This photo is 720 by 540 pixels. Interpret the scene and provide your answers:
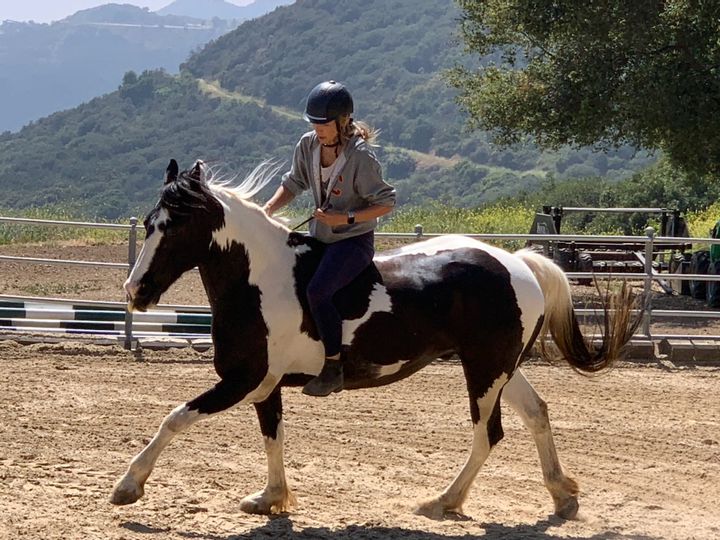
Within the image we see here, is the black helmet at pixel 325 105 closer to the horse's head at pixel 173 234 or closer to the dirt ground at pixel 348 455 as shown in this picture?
the horse's head at pixel 173 234

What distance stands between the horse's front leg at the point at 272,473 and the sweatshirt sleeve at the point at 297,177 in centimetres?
109

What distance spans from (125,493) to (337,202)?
1786 mm

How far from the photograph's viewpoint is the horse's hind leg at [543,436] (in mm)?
5949

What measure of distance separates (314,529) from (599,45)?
13846 mm

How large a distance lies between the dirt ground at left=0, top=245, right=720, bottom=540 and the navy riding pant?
3.14 feet

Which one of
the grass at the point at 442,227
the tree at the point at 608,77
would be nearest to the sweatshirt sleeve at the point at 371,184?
the tree at the point at 608,77

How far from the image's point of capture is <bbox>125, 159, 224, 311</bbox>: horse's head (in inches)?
208

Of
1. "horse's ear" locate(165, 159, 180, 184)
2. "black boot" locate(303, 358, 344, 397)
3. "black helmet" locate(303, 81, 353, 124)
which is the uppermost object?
"black helmet" locate(303, 81, 353, 124)

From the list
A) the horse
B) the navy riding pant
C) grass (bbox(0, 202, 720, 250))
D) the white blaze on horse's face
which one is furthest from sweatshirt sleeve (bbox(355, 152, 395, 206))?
grass (bbox(0, 202, 720, 250))

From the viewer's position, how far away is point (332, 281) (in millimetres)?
5492

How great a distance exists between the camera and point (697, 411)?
8977mm

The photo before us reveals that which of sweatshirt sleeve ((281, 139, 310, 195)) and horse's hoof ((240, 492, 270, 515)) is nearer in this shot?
horse's hoof ((240, 492, 270, 515))

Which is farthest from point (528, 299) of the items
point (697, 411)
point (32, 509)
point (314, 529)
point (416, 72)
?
point (416, 72)

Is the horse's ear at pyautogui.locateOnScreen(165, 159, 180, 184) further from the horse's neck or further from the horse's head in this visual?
the horse's neck
